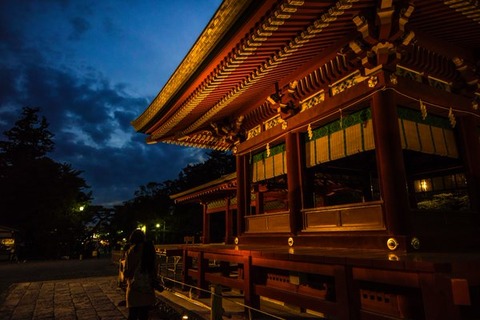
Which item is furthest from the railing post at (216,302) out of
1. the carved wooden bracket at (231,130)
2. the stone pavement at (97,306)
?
the carved wooden bracket at (231,130)

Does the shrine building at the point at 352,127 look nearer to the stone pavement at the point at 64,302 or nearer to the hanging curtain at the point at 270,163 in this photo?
the hanging curtain at the point at 270,163

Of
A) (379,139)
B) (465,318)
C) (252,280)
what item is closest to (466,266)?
(465,318)

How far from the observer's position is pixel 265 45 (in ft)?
19.5

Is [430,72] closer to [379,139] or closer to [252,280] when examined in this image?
[379,139]

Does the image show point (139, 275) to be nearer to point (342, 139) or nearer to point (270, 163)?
point (342, 139)

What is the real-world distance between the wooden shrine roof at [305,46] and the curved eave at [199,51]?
2cm

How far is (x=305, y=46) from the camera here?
20.2ft

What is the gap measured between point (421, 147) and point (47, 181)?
3883 cm

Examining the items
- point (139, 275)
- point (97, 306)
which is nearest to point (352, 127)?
point (139, 275)

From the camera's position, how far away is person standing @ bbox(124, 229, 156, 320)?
492cm

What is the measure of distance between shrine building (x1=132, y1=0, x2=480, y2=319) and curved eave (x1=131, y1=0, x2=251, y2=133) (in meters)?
0.03

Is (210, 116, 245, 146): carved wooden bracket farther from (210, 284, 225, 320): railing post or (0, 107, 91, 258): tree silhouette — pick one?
(0, 107, 91, 258): tree silhouette

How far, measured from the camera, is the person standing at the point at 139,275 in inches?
194

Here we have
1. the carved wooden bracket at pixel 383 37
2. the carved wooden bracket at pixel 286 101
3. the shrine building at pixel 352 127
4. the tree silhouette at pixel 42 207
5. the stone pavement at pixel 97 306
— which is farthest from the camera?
the tree silhouette at pixel 42 207
